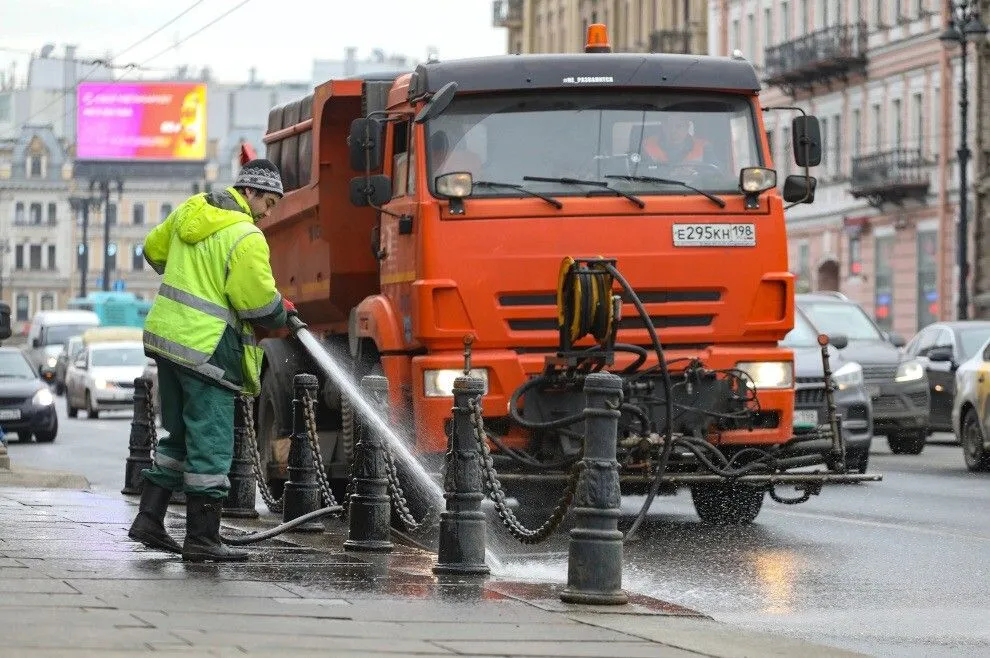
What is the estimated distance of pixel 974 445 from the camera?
23844 mm

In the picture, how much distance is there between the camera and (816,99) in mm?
63469

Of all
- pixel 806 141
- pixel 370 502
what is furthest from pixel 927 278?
pixel 370 502

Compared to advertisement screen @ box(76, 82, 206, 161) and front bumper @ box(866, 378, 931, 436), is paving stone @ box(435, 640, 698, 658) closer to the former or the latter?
front bumper @ box(866, 378, 931, 436)

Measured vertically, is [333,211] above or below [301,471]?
above

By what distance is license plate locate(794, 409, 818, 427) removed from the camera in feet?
66.1

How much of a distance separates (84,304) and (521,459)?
8554cm

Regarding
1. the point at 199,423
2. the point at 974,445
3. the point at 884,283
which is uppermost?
the point at 884,283

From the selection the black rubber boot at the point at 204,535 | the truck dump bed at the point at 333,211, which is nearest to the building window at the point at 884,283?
the truck dump bed at the point at 333,211

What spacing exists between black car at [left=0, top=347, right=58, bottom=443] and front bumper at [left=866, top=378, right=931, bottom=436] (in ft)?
43.0

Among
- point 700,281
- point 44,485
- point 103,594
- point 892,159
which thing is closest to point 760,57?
point 892,159

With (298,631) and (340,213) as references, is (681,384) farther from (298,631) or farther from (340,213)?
(298,631)

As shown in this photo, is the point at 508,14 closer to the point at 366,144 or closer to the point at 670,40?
the point at 670,40

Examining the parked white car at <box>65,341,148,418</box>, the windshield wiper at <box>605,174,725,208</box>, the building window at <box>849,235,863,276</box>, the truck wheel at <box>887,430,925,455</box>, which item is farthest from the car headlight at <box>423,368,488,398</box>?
the building window at <box>849,235,863,276</box>

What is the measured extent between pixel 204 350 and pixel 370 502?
164 cm
